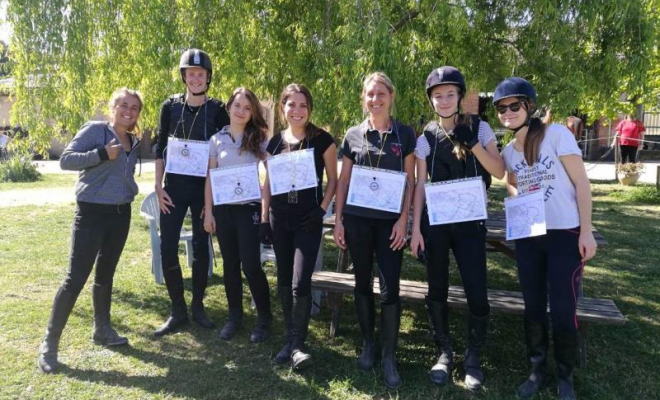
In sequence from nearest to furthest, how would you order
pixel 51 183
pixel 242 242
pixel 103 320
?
1. pixel 242 242
2. pixel 103 320
3. pixel 51 183

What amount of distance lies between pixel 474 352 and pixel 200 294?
229cm

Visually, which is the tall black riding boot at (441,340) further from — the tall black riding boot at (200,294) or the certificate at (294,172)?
the tall black riding boot at (200,294)

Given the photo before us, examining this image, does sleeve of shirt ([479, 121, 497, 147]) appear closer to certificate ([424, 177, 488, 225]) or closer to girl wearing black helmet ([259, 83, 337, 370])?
certificate ([424, 177, 488, 225])

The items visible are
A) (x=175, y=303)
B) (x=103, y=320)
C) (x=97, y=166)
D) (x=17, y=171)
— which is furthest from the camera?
(x=17, y=171)

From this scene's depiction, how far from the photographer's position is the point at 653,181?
1499 centimetres

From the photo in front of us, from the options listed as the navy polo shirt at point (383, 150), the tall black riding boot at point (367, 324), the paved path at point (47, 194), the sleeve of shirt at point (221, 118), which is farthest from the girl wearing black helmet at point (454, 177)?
the paved path at point (47, 194)

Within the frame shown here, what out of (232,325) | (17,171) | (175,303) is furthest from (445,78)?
(17,171)

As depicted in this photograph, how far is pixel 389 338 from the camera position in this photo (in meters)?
3.63

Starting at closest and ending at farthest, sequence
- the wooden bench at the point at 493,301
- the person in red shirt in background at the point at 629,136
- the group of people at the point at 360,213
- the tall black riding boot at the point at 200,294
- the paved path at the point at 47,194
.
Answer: the group of people at the point at 360,213 → the wooden bench at the point at 493,301 → the tall black riding boot at the point at 200,294 → the paved path at the point at 47,194 → the person in red shirt in background at the point at 629,136

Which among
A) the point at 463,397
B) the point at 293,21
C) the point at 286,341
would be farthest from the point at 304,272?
the point at 293,21

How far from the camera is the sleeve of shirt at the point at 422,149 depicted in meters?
3.44

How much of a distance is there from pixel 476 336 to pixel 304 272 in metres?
1.24

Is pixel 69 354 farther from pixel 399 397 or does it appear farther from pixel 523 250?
pixel 523 250

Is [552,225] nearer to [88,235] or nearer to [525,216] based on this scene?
[525,216]
